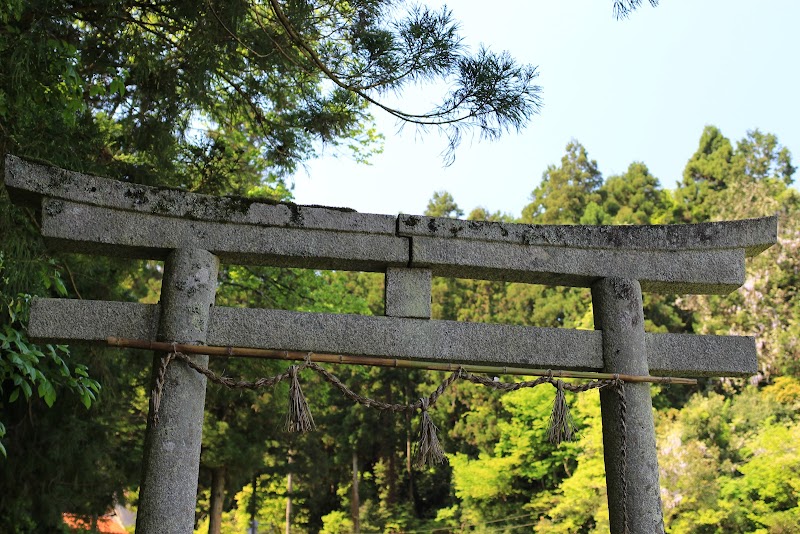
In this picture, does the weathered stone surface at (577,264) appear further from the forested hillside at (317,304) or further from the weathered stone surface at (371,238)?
the forested hillside at (317,304)

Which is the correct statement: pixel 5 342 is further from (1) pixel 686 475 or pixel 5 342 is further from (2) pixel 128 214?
(1) pixel 686 475

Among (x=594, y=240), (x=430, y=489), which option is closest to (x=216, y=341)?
(x=594, y=240)

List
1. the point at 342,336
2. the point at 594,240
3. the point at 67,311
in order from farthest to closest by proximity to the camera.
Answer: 1. the point at 594,240
2. the point at 342,336
3. the point at 67,311

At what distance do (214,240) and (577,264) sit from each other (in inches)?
74.4

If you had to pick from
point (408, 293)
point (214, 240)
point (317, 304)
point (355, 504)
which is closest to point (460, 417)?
point (355, 504)

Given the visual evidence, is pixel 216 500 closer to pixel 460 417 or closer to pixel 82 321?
pixel 460 417

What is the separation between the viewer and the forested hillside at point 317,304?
4625mm

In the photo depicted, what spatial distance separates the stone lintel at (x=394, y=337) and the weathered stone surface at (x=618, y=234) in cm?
47

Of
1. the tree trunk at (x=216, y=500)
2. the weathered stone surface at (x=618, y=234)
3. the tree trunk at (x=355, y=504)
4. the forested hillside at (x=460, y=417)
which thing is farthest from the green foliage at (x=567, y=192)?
the weathered stone surface at (x=618, y=234)

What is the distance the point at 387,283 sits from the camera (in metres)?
3.49

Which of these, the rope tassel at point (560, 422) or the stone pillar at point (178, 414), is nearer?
the stone pillar at point (178, 414)

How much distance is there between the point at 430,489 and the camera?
22453 mm

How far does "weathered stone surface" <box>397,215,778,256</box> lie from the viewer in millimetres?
3529

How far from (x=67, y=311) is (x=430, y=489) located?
20.8 metres
